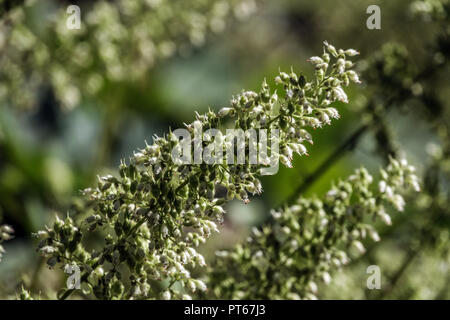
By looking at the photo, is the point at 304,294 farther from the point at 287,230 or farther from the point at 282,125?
the point at 282,125

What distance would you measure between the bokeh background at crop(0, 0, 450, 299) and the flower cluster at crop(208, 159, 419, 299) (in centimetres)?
50

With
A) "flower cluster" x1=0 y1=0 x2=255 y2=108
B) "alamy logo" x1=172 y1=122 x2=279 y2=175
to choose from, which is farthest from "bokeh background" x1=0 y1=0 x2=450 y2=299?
"alamy logo" x1=172 y1=122 x2=279 y2=175

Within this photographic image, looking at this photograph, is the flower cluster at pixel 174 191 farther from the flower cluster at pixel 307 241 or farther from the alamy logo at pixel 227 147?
the flower cluster at pixel 307 241

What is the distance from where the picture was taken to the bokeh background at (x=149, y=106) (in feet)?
8.27

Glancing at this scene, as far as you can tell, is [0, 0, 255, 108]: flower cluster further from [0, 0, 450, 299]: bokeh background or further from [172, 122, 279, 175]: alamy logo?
[172, 122, 279, 175]: alamy logo

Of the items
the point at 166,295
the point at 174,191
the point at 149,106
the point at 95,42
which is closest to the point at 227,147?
the point at 174,191

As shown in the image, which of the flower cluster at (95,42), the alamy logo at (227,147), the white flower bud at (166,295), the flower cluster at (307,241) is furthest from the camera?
the flower cluster at (95,42)

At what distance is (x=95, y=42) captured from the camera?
104 inches

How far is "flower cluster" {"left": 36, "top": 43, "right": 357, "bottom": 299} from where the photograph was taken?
1.35 metres

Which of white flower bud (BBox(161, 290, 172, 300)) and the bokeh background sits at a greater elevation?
the bokeh background

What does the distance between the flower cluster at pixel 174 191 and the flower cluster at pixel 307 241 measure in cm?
38

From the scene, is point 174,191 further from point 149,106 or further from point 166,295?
point 149,106

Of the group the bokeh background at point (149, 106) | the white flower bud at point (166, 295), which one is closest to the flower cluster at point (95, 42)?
the bokeh background at point (149, 106)

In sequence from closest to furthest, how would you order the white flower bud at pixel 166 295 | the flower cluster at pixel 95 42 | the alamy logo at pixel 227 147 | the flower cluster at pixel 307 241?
the alamy logo at pixel 227 147, the white flower bud at pixel 166 295, the flower cluster at pixel 307 241, the flower cluster at pixel 95 42
